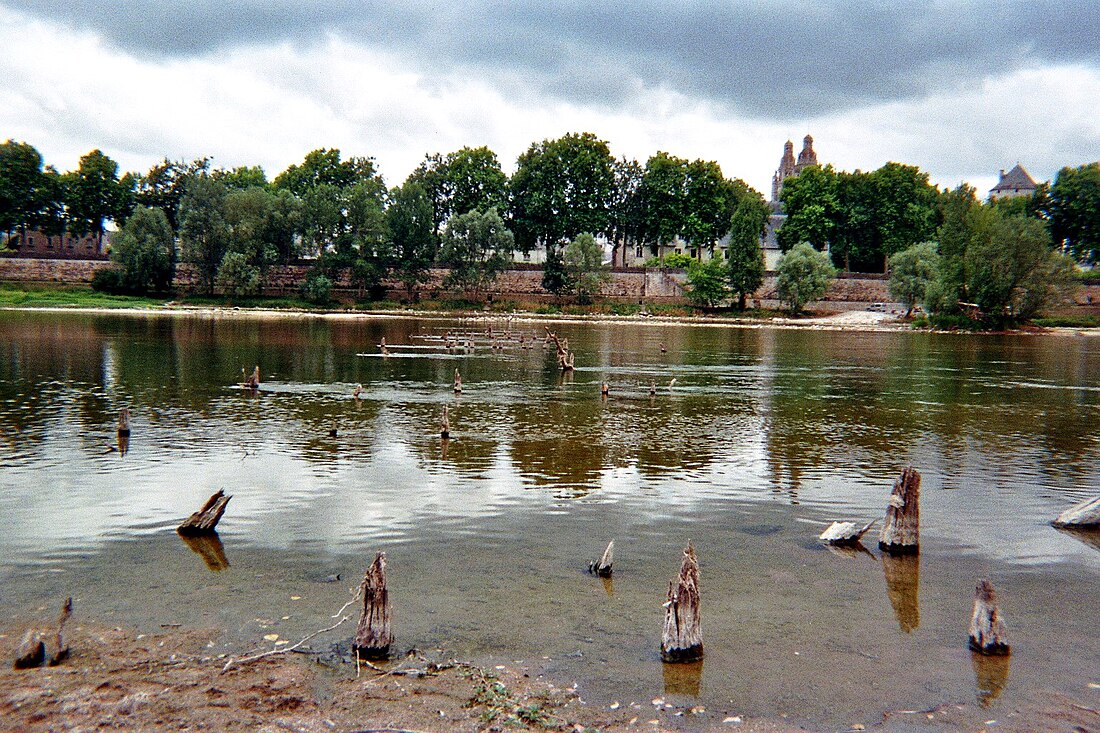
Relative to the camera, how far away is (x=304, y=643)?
12.1 metres

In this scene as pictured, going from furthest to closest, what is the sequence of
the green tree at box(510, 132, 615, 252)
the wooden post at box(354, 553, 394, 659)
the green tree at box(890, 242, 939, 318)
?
the green tree at box(510, 132, 615, 252)
the green tree at box(890, 242, 939, 318)
the wooden post at box(354, 553, 394, 659)

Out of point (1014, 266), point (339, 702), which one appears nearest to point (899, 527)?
point (339, 702)

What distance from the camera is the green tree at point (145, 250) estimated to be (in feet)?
351

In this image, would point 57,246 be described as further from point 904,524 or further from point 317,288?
point 904,524

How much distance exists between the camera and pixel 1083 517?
19.1 meters

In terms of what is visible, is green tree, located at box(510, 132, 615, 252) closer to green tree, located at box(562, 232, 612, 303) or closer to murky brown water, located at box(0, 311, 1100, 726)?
green tree, located at box(562, 232, 612, 303)

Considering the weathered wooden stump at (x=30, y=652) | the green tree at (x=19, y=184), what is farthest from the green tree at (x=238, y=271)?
the weathered wooden stump at (x=30, y=652)

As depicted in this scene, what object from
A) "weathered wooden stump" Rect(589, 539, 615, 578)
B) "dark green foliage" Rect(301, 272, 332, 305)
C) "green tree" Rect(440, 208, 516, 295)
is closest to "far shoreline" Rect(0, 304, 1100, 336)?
"dark green foliage" Rect(301, 272, 332, 305)

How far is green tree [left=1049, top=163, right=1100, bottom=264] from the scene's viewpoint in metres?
122

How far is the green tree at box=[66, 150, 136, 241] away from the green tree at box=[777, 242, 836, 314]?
99.8 meters

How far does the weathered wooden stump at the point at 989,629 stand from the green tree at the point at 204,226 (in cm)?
10837

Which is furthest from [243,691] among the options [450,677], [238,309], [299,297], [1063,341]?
[299,297]

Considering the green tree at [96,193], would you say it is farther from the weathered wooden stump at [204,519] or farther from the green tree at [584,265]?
the weathered wooden stump at [204,519]

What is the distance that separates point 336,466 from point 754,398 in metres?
22.9
